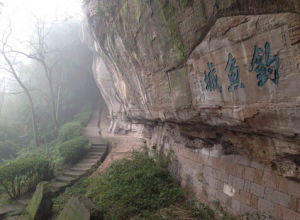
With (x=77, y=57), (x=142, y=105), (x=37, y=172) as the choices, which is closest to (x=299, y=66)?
(x=142, y=105)

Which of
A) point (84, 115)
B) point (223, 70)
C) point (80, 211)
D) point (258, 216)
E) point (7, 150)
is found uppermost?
point (223, 70)

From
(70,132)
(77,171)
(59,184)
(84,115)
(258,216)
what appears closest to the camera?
(258,216)

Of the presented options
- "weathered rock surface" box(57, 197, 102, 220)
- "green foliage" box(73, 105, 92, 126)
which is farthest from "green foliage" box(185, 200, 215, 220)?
"green foliage" box(73, 105, 92, 126)

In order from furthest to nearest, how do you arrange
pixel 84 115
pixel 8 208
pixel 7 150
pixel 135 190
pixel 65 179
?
pixel 84 115
pixel 7 150
pixel 65 179
pixel 8 208
pixel 135 190

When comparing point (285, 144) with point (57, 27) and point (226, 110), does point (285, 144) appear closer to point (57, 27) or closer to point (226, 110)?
point (226, 110)

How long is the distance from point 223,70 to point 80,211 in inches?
142

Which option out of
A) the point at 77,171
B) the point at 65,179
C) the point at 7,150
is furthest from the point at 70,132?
the point at 65,179

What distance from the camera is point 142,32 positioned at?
14.4 ft

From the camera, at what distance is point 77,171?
7.59 m

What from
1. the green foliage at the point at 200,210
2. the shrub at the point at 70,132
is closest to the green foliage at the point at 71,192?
the green foliage at the point at 200,210

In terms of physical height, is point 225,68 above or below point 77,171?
above

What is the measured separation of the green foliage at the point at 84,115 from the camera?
631 inches

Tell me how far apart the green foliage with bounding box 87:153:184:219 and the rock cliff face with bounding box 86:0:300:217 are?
53 cm

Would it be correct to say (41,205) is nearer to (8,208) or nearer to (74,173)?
(8,208)
